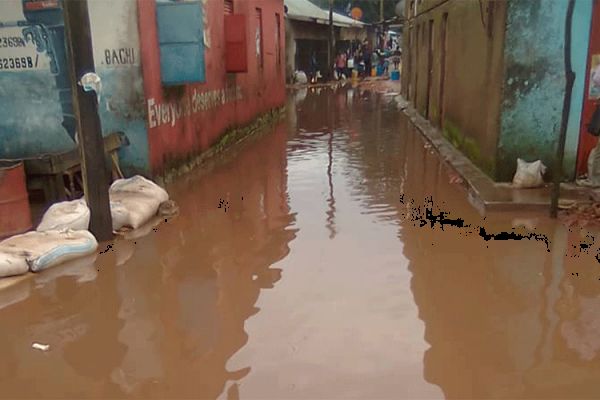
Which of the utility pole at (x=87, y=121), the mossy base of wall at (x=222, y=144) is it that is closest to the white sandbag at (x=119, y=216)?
the utility pole at (x=87, y=121)

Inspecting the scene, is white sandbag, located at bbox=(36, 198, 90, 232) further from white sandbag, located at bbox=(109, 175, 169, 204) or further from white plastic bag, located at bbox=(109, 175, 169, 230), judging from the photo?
white sandbag, located at bbox=(109, 175, 169, 204)

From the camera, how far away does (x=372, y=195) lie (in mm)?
7965

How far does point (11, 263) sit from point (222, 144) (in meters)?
6.76

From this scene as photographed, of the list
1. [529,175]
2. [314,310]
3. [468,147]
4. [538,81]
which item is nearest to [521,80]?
[538,81]

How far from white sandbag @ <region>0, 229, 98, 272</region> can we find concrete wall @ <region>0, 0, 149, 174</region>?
94.4 inches

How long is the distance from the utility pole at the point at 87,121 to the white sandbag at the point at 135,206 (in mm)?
303

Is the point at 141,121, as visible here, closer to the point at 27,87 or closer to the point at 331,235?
the point at 27,87

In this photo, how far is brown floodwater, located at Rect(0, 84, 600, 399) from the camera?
11.6ft

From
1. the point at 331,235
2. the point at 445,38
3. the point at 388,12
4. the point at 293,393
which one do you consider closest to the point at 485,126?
the point at 331,235

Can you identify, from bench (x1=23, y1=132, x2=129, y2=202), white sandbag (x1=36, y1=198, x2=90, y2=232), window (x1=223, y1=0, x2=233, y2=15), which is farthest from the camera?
window (x1=223, y1=0, x2=233, y2=15)

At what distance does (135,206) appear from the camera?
21.2ft

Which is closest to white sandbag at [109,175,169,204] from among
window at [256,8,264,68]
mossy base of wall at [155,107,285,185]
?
mossy base of wall at [155,107,285,185]

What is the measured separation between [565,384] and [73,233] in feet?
14.2

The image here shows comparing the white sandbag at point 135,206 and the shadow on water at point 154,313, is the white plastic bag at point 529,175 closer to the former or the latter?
the shadow on water at point 154,313
